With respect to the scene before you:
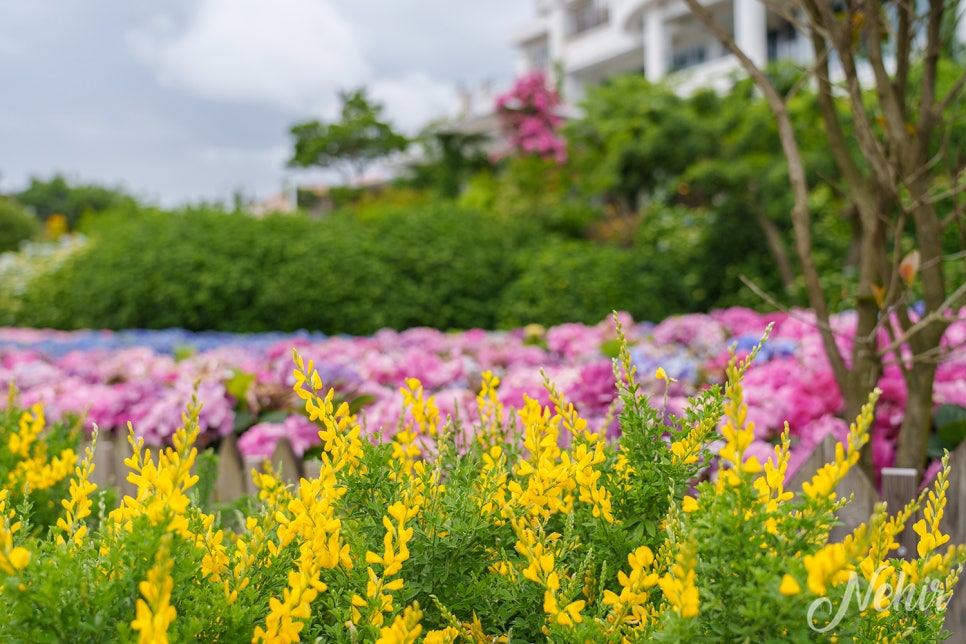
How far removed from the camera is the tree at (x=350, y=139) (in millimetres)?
28703

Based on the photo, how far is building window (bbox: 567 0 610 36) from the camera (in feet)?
82.6

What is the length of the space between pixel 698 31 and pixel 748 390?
2200cm

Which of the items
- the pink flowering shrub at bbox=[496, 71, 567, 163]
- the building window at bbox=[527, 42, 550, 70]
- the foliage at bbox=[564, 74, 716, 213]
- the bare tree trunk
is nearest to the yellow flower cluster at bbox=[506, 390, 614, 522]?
the bare tree trunk

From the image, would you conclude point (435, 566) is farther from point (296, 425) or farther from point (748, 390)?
point (748, 390)

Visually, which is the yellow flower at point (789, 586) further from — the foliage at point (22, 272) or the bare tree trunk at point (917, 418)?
the foliage at point (22, 272)

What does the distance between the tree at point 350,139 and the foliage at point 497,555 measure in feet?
91.7

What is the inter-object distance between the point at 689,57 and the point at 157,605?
972 inches

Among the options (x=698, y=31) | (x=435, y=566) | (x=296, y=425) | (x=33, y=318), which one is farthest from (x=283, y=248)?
(x=698, y=31)

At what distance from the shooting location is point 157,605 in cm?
75

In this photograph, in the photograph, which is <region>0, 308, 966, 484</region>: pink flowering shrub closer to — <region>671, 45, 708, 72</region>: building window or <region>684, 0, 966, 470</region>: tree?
<region>684, 0, 966, 470</region>: tree

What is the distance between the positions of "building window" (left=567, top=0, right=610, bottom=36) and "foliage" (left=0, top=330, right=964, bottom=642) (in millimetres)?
25831

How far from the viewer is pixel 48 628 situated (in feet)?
2.69

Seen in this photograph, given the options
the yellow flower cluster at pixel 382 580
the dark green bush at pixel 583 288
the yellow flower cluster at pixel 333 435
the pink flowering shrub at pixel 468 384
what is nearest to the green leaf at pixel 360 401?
the pink flowering shrub at pixel 468 384

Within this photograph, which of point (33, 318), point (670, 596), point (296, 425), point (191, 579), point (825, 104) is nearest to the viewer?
point (670, 596)
